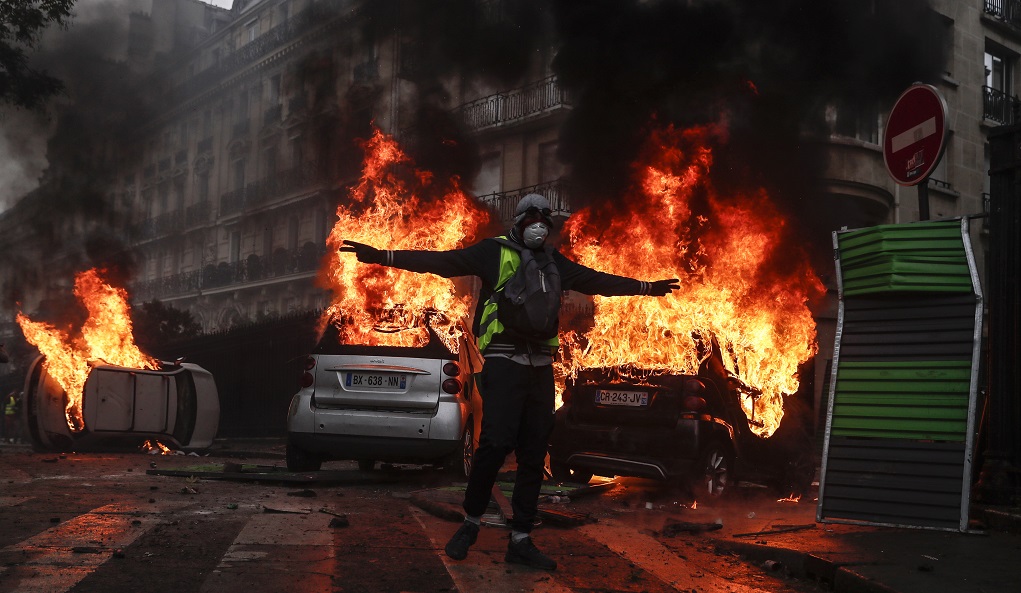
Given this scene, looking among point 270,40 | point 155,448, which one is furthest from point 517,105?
point 155,448

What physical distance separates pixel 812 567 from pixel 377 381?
4992mm

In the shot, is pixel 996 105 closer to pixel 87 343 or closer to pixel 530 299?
pixel 87 343

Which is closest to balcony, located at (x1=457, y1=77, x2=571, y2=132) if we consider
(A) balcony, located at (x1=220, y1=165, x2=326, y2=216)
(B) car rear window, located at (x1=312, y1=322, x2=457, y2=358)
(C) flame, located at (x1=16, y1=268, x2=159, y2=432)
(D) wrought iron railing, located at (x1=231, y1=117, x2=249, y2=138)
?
(A) balcony, located at (x1=220, y1=165, x2=326, y2=216)

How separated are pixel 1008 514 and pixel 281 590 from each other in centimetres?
470

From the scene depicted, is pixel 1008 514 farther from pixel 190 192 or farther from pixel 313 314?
pixel 190 192

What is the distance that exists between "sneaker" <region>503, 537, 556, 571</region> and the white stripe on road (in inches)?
159

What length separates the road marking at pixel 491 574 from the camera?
463 cm

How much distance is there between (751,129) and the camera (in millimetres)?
15008

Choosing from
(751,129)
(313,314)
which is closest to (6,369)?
(313,314)

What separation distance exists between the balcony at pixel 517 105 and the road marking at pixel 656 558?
15.4 metres

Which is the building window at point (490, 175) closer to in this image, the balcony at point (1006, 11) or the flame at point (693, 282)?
the flame at point (693, 282)

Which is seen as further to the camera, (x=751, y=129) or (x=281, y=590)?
(x=751, y=129)

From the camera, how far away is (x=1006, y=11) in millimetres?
26312

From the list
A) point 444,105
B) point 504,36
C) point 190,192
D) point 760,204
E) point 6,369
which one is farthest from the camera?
point 190,192
